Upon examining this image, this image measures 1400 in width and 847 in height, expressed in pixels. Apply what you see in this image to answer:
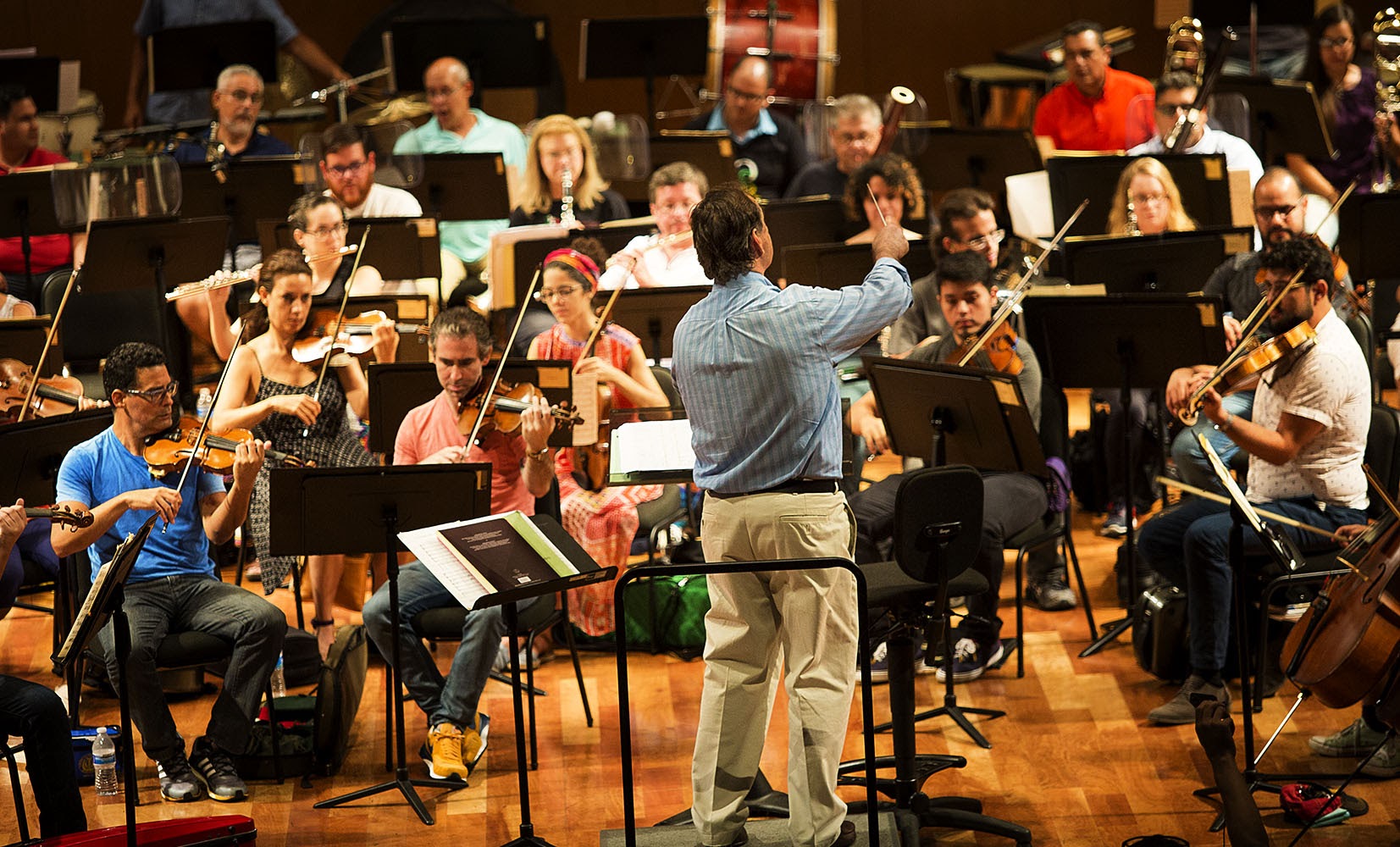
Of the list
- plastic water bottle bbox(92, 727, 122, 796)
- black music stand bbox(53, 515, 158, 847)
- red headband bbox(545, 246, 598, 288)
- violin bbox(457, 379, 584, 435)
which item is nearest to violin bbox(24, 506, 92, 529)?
black music stand bbox(53, 515, 158, 847)

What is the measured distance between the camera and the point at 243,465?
14.2 ft

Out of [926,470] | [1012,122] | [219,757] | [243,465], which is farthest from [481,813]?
[1012,122]

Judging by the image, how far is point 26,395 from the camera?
5.14 m

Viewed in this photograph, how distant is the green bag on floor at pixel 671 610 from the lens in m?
5.12

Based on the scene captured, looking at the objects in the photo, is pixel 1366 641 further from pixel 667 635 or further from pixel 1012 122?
Answer: pixel 1012 122

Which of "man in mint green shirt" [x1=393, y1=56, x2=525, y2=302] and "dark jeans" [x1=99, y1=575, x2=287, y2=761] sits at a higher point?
"man in mint green shirt" [x1=393, y1=56, x2=525, y2=302]

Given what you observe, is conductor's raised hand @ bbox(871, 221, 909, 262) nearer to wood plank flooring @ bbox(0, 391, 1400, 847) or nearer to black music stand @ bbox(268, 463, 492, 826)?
black music stand @ bbox(268, 463, 492, 826)

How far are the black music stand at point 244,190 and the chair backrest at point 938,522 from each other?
4032 mm

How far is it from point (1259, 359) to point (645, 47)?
13.9 feet

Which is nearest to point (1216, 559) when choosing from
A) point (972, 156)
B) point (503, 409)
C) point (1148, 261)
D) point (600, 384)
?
point (1148, 261)

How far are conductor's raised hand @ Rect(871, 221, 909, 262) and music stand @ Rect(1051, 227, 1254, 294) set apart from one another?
2.32m

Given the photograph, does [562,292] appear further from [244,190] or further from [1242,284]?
[1242,284]

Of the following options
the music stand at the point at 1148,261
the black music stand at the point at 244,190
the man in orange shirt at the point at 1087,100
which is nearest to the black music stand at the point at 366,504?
the music stand at the point at 1148,261

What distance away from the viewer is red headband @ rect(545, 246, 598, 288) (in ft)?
17.7
